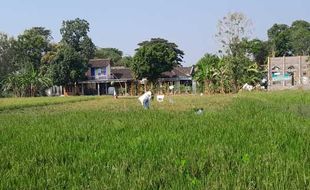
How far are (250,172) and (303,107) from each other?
9.23 meters

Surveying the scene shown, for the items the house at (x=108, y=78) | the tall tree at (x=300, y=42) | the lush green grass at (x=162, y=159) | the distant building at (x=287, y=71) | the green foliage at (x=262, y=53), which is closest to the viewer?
the lush green grass at (x=162, y=159)

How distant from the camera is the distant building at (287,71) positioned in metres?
36.8

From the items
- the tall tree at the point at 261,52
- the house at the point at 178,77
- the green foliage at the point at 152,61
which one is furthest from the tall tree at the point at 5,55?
the tall tree at the point at 261,52

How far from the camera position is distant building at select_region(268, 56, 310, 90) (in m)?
36.8

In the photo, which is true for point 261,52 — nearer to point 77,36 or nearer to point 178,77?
point 178,77

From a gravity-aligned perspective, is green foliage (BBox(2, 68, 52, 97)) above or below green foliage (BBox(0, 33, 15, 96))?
below

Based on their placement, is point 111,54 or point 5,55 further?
Answer: point 111,54

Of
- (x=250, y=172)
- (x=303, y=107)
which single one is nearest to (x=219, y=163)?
(x=250, y=172)

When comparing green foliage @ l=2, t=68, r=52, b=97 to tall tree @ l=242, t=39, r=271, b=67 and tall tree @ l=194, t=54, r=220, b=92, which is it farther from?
tall tree @ l=242, t=39, r=271, b=67

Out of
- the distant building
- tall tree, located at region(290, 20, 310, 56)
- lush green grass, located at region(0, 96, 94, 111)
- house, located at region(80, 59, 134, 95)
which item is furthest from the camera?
tall tree, located at region(290, 20, 310, 56)

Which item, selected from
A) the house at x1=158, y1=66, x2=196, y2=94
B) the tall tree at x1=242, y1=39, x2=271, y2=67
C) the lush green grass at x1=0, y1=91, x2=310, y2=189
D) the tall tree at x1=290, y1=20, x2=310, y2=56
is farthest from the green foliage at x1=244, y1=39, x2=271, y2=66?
the lush green grass at x1=0, y1=91, x2=310, y2=189

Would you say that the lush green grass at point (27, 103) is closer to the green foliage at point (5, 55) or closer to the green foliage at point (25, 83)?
the green foliage at point (25, 83)

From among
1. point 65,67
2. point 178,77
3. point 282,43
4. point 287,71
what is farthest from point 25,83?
point 282,43

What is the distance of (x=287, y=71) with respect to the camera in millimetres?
37906
